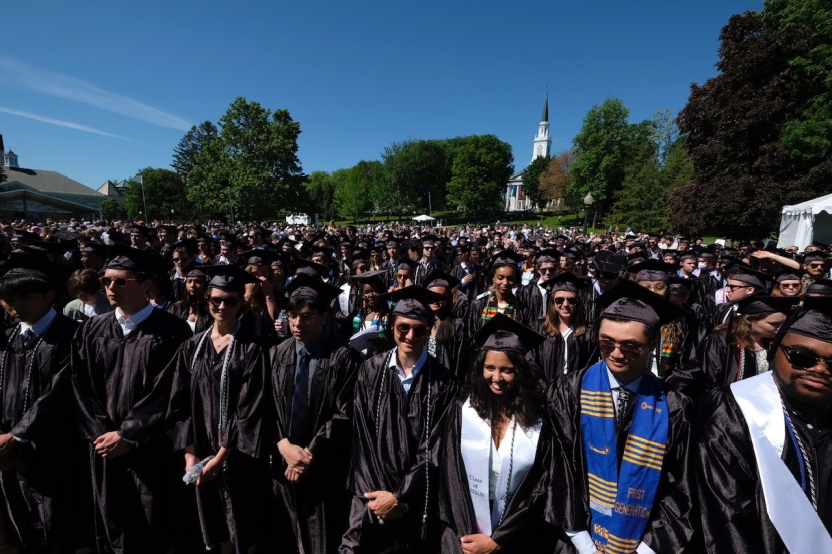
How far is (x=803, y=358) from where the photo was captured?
1.70m

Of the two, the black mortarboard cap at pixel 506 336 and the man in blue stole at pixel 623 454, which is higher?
the black mortarboard cap at pixel 506 336

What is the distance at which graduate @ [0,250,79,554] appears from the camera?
2.77 meters

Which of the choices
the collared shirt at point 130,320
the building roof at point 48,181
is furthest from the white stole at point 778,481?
the building roof at point 48,181

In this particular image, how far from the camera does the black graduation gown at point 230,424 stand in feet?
9.15

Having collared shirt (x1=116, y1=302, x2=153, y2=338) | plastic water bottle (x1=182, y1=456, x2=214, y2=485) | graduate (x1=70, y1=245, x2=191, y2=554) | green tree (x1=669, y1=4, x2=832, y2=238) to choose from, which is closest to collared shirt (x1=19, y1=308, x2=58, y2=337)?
graduate (x1=70, y1=245, x2=191, y2=554)

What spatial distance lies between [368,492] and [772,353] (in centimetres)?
233

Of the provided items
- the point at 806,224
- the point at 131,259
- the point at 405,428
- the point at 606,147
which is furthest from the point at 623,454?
the point at 606,147

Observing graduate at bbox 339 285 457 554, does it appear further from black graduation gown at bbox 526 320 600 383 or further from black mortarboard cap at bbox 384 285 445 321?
black graduation gown at bbox 526 320 600 383

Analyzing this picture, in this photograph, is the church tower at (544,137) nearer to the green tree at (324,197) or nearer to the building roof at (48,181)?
the green tree at (324,197)

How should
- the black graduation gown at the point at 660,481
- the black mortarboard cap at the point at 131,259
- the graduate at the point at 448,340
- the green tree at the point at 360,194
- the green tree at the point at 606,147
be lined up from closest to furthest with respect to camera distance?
the black graduation gown at the point at 660,481 < the black mortarboard cap at the point at 131,259 < the graduate at the point at 448,340 < the green tree at the point at 606,147 < the green tree at the point at 360,194

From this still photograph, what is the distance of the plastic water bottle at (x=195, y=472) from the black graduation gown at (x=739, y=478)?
290cm

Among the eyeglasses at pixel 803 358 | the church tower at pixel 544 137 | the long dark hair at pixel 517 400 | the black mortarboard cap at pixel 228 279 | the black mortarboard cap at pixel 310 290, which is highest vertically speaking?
the church tower at pixel 544 137

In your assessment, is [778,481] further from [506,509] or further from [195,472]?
[195,472]

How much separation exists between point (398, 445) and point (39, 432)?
100 inches
